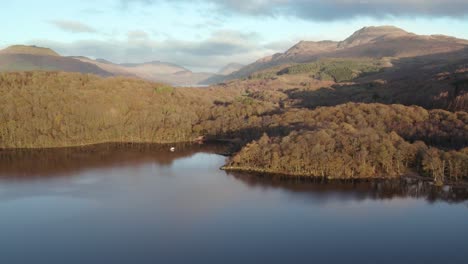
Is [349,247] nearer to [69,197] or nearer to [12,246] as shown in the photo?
[12,246]

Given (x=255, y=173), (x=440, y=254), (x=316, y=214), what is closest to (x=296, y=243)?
(x=316, y=214)

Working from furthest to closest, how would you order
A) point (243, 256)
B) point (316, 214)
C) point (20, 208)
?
point (20, 208), point (316, 214), point (243, 256)

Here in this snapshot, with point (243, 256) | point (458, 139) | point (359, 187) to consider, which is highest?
point (458, 139)

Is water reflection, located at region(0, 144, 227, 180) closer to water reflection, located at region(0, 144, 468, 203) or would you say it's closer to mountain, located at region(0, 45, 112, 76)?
water reflection, located at region(0, 144, 468, 203)

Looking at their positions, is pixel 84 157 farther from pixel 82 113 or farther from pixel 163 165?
pixel 82 113

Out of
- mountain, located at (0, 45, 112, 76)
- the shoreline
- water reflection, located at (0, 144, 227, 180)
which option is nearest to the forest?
the shoreline

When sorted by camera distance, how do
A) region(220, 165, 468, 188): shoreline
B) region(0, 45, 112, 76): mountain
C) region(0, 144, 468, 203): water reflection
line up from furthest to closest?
region(0, 45, 112, 76): mountain
region(220, 165, 468, 188): shoreline
region(0, 144, 468, 203): water reflection
